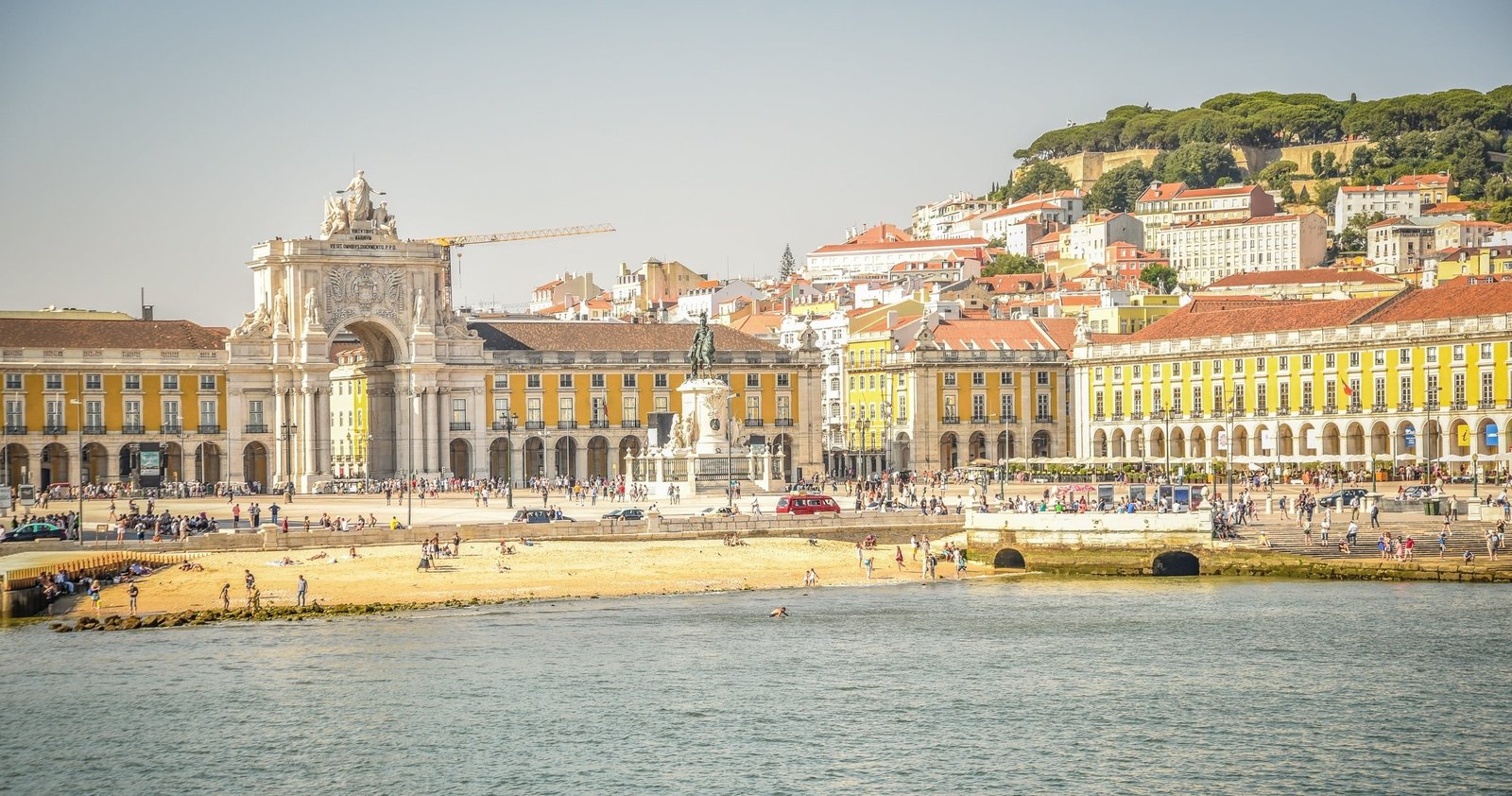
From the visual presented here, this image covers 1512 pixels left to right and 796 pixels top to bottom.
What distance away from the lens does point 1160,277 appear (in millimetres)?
146625

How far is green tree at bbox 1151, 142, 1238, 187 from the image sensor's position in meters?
185

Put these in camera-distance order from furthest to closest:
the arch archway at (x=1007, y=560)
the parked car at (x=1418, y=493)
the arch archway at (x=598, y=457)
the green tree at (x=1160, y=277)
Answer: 1. the green tree at (x=1160, y=277)
2. the arch archway at (x=598, y=457)
3. the parked car at (x=1418, y=493)
4. the arch archway at (x=1007, y=560)

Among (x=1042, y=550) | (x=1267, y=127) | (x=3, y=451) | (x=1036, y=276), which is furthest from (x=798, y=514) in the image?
(x=1267, y=127)

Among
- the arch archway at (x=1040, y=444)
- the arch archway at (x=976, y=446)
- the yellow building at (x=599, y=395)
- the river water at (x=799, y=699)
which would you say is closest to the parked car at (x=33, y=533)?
the river water at (x=799, y=699)

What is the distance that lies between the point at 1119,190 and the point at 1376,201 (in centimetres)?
2813

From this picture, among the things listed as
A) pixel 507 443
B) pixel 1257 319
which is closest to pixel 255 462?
pixel 507 443

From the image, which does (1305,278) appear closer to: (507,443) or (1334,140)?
(507,443)

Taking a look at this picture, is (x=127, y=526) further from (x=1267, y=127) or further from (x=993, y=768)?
(x=1267, y=127)

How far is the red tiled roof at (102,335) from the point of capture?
86.8 m

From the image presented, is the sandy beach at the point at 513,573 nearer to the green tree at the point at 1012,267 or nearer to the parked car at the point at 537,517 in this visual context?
the parked car at the point at 537,517

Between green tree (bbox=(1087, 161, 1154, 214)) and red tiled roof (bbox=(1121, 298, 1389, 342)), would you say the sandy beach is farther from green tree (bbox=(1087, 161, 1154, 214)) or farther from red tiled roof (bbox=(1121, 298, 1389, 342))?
green tree (bbox=(1087, 161, 1154, 214))

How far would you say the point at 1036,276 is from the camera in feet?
501

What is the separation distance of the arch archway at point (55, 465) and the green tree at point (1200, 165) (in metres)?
118

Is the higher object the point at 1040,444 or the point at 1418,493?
the point at 1040,444
